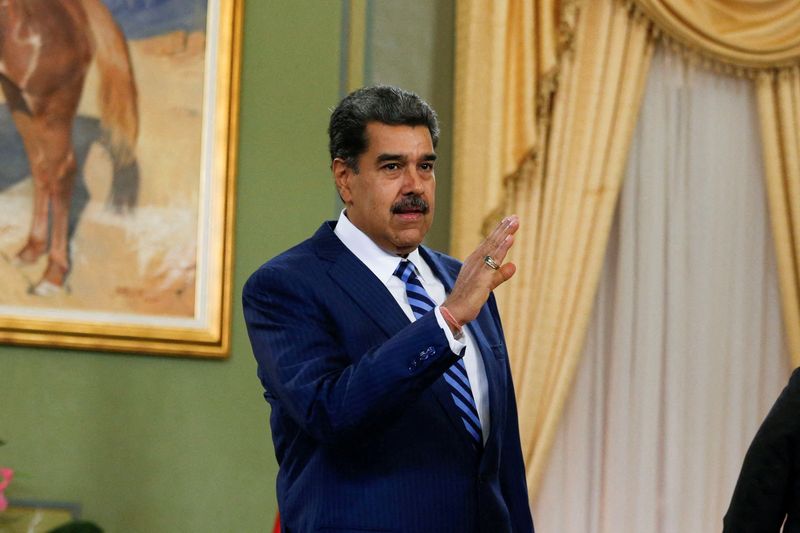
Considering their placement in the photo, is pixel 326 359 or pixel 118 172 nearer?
pixel 326 359

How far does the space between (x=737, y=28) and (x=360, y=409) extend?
3.54m

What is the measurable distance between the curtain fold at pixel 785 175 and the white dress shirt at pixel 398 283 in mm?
2892

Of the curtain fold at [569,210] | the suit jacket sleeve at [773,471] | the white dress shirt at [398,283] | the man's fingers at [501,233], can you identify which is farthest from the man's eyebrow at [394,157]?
the curtain fold at [569,210]

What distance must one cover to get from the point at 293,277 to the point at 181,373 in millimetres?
2148

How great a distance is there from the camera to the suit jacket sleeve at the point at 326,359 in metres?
2.12

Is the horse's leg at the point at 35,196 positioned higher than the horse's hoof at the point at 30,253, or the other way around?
the horse's leg at the point at 35,196

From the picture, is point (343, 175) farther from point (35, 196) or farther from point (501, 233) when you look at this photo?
point (35, 196)

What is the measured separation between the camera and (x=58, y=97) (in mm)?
4375

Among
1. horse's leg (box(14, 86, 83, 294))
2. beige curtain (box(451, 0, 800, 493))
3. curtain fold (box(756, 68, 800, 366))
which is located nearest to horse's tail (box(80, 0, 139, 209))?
horse's leg (box(14, 86, 83, 294))

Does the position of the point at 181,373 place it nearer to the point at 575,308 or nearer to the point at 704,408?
the point at 575,308

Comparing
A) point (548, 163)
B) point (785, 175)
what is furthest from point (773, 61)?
point (548, 163)

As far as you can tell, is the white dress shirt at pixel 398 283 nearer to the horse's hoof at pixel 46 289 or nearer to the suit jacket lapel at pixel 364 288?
the suit jacket lapel at pixel 364 288

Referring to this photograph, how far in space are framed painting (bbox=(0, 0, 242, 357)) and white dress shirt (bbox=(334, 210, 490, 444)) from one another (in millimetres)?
1982

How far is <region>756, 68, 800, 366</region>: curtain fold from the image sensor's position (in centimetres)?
500
